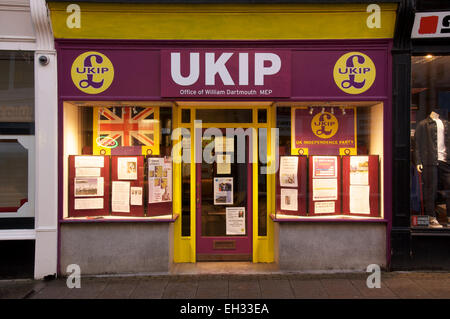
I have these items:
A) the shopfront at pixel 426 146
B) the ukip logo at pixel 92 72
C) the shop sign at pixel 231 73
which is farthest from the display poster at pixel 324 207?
the ukip logo at pixel 92 72

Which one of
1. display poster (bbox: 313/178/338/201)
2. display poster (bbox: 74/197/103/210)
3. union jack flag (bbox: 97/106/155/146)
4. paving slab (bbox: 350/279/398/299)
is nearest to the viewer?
paving slab (bbox: 350/279/398/299)

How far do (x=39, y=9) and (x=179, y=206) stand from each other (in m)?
4.01

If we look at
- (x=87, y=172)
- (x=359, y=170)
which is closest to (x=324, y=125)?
(x=359, y=170)

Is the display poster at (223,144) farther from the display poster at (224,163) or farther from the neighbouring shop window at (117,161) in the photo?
the neighbouring shop window at (117,161)

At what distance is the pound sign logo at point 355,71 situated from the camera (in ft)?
18.6

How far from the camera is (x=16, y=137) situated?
5.68m

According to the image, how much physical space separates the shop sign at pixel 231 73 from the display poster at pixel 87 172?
2.04m

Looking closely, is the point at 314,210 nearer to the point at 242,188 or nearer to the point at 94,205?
the point at 242,188

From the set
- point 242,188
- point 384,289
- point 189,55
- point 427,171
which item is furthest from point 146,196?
point 427,171

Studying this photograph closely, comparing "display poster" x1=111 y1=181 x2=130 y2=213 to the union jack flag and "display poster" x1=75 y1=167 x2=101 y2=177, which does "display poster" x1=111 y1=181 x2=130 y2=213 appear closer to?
"display poster" x1=75 y1=167 x2=101 y2=177

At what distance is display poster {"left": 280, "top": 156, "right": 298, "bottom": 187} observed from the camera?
600cm

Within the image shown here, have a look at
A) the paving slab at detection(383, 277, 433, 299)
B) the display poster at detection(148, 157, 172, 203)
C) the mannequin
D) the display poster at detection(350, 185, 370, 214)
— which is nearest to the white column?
the display poster at detection(148, 157, 172, 203)

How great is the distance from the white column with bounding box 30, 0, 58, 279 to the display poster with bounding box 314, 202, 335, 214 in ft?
14.7

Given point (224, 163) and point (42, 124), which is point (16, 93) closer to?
point (42, 124)
